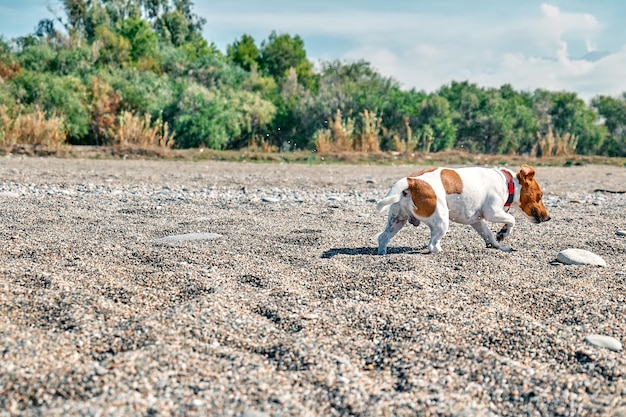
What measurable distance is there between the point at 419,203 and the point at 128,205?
372 centimetres

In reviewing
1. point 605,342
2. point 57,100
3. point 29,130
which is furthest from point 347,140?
point 605,342

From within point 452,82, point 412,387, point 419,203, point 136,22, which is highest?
point 136,22

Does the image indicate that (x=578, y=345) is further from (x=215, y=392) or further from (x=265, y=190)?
(x=265, y=190)

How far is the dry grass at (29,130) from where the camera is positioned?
16734 mm

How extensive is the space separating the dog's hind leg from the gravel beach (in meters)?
0.14

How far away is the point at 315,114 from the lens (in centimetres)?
2308

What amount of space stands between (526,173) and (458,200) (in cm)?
67

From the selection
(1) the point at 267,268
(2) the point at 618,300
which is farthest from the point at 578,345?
(1) the point at 267,268

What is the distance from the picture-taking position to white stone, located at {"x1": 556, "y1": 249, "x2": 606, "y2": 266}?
453 cm

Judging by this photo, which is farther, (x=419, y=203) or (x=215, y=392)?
(x=419, y=203)

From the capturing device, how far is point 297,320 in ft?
10.6

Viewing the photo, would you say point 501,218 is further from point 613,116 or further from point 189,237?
point 613,116

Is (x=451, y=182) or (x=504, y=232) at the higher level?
(x=451, y=182)

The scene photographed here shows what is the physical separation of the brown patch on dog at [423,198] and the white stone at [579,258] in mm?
918
